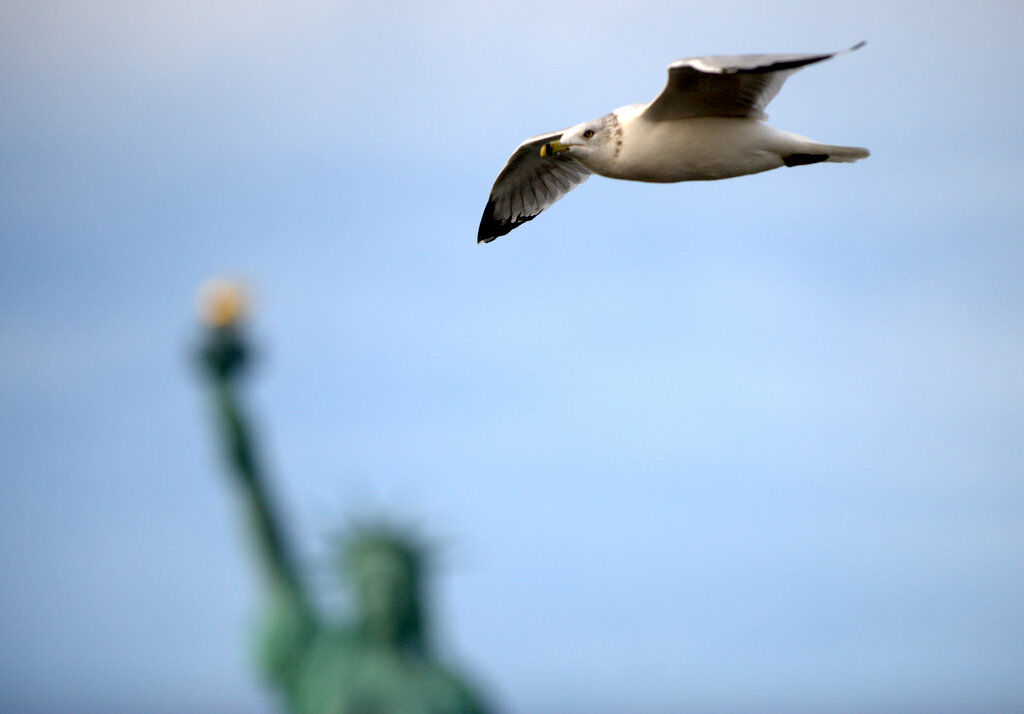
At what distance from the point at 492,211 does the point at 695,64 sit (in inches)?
88.4

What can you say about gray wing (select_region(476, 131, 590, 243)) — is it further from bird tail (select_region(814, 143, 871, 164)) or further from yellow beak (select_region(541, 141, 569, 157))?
bird tail (select_region(814, 143, 871, 164))

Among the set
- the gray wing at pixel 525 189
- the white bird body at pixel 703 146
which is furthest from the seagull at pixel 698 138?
the gray wing at pixel 525 189

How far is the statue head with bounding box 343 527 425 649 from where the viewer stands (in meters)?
12.1

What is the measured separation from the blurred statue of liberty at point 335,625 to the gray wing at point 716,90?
685cm

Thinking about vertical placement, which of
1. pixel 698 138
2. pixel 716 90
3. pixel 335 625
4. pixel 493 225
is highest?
pixel 716 90

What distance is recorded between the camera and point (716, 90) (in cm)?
559

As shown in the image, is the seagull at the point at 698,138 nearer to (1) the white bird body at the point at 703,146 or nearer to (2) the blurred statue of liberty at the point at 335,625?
(1) the white bird body at the point at 703,146

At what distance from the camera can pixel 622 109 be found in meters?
5.94

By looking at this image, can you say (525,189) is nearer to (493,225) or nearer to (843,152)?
(493,225)

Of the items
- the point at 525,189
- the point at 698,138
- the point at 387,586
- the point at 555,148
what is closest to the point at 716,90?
the point at 698,138

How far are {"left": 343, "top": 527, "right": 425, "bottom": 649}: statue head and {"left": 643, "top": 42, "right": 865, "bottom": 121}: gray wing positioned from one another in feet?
23.3

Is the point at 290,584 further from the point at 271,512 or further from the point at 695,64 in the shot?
the point at 695,64

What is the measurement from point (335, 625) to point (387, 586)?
0.70 m

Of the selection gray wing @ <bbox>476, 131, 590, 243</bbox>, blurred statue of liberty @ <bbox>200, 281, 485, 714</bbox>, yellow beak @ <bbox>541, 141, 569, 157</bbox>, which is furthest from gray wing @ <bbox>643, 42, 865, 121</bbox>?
blurred statue of liberty @ <bbox>200, 281, 485, 714</bbox>
